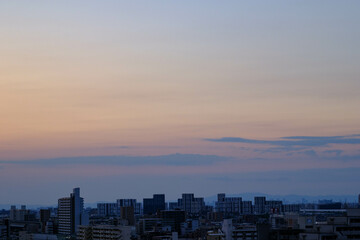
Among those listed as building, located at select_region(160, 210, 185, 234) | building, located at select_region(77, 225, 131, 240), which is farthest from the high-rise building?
building, located at select_region(77, 225, 131, 240)

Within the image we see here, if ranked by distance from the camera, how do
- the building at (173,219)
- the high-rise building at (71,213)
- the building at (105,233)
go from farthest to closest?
1. the building at (173,219)
2. the high-rise building at (71,213)
3. the building at (105,233)

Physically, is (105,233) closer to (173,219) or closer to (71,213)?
(71,213)

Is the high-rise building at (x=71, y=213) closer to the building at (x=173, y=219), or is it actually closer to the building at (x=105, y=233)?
the building at (x=173, y=219)

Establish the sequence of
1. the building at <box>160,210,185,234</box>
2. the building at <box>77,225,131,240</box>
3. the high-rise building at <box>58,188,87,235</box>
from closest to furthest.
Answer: the building at <box>77,225,131,240</box>
the high-rise building at <box>58,188,87,235</box>
the building at <box>160,210,185,234</box>

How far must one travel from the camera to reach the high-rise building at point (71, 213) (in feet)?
394

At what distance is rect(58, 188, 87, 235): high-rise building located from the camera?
4724 inches

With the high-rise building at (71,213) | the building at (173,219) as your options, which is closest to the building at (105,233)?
the high-rise building at (71,213)

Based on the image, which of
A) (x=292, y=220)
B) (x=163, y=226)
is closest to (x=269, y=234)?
(x=292, y=220)

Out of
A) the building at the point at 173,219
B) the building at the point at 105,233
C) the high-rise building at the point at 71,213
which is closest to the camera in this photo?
the building at the point at 105,233

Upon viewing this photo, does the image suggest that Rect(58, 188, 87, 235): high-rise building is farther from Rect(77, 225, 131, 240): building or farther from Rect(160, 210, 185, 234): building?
Result: Rect(77, 225, 131, 240): building

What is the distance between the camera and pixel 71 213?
12038cm

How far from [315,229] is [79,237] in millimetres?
43608

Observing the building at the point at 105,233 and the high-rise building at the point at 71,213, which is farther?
the high-rise building at the point at 71,213

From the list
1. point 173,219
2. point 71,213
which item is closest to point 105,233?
point 71,213
